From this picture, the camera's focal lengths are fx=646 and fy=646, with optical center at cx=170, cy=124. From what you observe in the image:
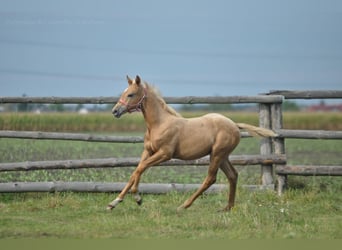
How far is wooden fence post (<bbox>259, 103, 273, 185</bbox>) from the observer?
9.73 meters

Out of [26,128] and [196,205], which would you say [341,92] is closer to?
[196,205]

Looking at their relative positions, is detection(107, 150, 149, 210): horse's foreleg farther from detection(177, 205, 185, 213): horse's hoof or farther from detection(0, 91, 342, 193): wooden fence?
detection(0, 91, 342, 193): wooden fence

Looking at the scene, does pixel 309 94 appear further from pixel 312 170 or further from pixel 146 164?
pixel 146 164

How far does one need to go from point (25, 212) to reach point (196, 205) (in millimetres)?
2225

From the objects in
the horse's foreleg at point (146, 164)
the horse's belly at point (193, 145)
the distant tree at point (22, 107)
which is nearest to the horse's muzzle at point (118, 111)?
the horse's foreleg at point (146, 164)

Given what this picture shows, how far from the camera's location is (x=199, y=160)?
378 inches

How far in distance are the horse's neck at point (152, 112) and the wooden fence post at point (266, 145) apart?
2262mm

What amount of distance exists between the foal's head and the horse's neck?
3.7 inches

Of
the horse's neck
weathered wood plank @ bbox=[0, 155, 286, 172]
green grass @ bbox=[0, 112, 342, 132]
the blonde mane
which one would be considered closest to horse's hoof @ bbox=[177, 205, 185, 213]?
the horse's neck

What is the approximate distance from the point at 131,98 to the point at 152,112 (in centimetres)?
37

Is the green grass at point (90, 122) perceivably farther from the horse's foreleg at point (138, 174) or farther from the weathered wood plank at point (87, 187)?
the horse's foreleg at point (138, 174)

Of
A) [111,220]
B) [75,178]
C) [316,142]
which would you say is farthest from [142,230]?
[316,142]

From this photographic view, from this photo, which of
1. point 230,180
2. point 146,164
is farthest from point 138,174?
point 230,180

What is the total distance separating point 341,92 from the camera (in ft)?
32.0
